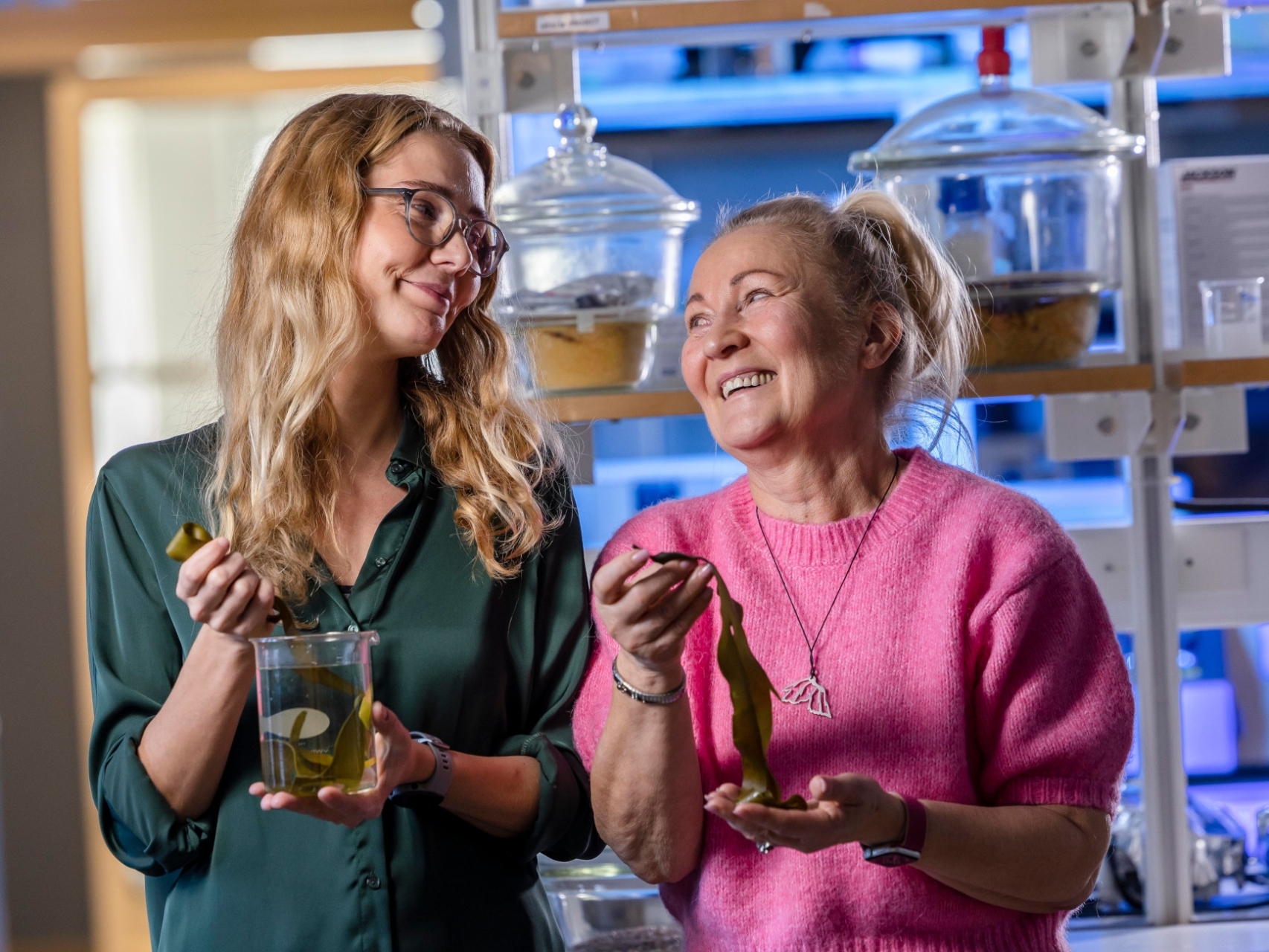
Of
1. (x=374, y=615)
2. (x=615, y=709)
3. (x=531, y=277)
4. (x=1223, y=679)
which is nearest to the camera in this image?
(x=615, y=709)

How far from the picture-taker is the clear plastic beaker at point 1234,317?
5.11ft

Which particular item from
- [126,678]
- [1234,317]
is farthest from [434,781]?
[1234,317]

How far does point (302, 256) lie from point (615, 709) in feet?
1.73

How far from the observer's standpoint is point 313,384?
122 cm

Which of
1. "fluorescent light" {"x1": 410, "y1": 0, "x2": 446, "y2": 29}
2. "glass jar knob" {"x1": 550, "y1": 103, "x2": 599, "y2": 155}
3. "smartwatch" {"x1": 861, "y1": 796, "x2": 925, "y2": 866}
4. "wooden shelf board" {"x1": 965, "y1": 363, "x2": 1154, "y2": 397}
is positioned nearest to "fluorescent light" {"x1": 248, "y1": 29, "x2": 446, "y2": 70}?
"fluorescent light" {"x1": 410, "y1": 0, "x2": 446, "y2": 29}

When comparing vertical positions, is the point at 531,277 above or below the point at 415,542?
above

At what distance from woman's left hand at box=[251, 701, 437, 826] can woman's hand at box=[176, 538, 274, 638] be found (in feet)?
0.42

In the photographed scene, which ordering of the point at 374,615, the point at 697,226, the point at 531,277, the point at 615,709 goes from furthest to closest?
the point at 697,226 → the point at 531,277 → the point at 374,615 → the point at 615,709

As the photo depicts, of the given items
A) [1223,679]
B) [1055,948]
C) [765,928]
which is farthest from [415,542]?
[1223,679]

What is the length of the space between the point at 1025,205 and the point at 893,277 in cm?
41

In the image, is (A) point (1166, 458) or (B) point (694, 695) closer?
(B) point (694, 695)

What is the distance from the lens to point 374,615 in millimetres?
1188

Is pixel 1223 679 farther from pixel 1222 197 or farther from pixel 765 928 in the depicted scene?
pixel 765 928

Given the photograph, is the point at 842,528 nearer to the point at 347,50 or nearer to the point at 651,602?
the point at 651,602
